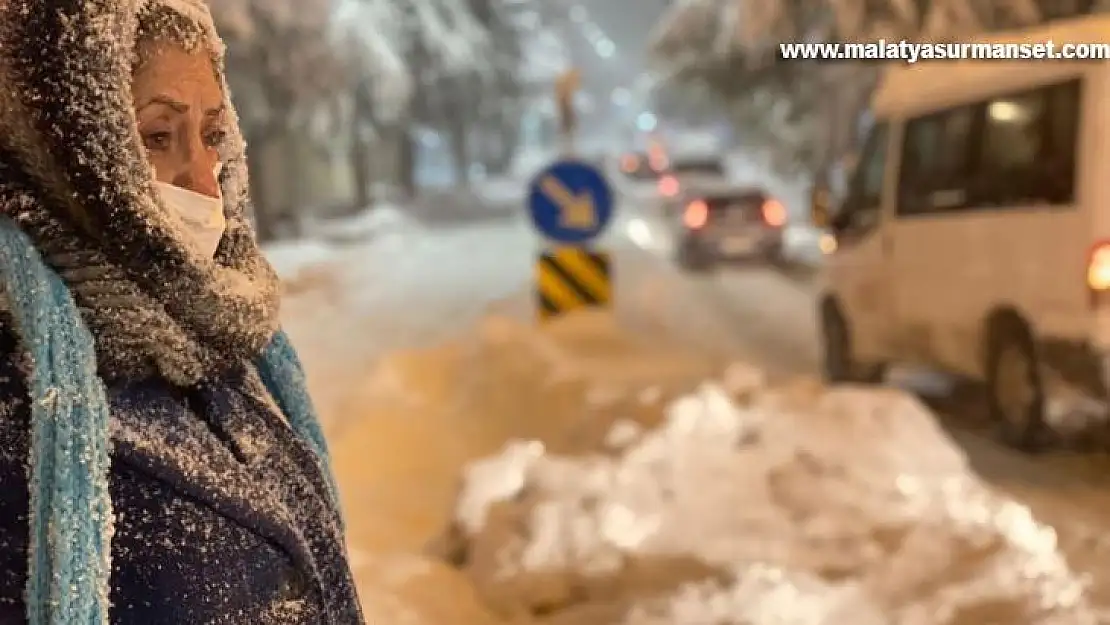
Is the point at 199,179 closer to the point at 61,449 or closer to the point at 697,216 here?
the point at 61,449

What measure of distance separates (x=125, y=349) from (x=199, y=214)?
0.27 metres

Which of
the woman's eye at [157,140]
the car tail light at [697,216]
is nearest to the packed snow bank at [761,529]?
the woman's eye at [157,140]

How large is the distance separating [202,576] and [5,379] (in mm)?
357

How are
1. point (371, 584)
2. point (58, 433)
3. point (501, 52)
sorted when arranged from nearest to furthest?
point (58, 433) < point (371, 584) < point (501, 52)

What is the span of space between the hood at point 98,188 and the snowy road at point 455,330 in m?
0.78

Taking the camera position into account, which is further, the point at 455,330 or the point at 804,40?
the point at 455,330

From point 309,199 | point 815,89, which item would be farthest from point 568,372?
point 309,199

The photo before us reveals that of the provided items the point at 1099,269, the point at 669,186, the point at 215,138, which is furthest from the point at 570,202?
the point at 669,186

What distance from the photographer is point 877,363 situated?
32.7 ft

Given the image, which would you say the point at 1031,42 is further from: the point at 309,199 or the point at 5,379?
A: the point at 309,199

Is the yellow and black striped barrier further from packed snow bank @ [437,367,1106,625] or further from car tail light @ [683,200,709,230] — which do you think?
car tail light @ [683,200,709,230]

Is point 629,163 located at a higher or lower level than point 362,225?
higher

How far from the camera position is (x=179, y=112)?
1758 millimetres

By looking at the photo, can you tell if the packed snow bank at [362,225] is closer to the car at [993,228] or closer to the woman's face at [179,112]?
the car at [993,228]
